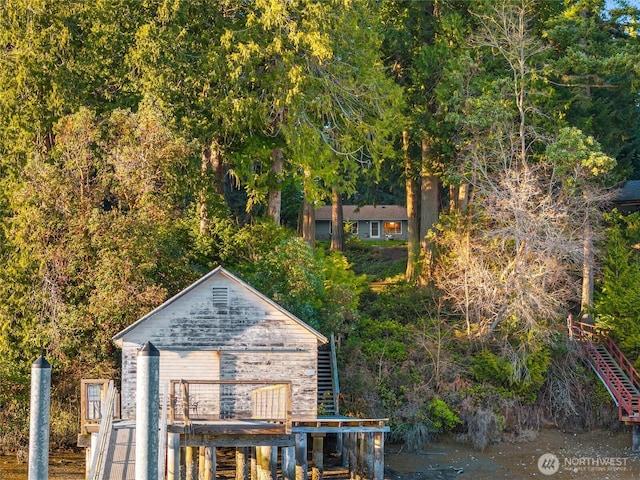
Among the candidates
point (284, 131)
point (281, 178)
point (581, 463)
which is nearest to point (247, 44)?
point (284, 131)

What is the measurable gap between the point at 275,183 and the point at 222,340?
1007 cm

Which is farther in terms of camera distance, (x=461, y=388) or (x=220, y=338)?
(x=461, y=388)

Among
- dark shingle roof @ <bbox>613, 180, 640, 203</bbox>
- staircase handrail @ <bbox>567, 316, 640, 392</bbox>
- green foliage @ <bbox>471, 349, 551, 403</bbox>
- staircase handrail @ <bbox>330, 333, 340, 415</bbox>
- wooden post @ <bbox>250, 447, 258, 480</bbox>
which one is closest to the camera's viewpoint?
wooden post @ <bbox>250, 447, 258, 480</bbox>

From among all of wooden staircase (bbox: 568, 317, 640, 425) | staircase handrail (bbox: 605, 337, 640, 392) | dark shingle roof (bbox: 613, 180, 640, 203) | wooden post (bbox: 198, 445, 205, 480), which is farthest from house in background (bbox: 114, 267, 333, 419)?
dark shingle roof (bbox: 613, 180, 640, 203)

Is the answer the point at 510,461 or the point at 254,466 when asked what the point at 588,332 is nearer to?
the point at 510,461

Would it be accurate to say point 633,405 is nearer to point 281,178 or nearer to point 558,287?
point 558,287

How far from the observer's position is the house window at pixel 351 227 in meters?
56.5

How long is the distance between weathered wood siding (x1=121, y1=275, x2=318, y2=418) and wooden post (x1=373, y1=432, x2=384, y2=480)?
2554 mm

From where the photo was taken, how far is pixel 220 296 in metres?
24.8

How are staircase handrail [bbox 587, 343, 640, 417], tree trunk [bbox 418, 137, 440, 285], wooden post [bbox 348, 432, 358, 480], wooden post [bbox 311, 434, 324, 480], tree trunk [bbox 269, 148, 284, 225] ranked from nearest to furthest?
wooden post [bbox 311, 434, 324, 480]
wooden post [bbox 348, 432, 358, 480]
staircase handrail [bbox 587, 343, 640, 417]
tree trunk [bbox 269, 148, 284, 225]
tree trunk [bbox 418, 137, 440, 285]

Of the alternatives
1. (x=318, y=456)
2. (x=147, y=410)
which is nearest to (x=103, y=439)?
(x=318, y=456)

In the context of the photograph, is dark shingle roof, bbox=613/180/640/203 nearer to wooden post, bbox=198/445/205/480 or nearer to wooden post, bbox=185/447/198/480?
wooden post, bbox=198/445/205/480

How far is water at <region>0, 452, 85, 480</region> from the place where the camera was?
25031 mm

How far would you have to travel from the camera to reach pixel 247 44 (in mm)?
30891
